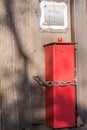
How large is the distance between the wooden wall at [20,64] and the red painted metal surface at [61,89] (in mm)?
190

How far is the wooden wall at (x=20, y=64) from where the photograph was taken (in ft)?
14.9

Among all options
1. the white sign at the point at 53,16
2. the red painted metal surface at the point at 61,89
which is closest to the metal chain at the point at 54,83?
the red painted metal surface at the point at 61,89

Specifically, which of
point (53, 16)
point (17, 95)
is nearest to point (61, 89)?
point (17, 95)

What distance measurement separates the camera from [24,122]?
4633mm

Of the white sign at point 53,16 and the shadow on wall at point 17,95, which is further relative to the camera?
the white sign at point 53,16

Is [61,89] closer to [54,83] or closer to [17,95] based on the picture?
[54,83]

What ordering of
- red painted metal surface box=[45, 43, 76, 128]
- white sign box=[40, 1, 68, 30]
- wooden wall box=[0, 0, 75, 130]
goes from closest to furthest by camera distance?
1. red painted metal surface box=[45, 43, 76, 128]
2. wooden wall box=[0, 0, 75, 130]
3. white sign box=[40, 1, 68, 30]

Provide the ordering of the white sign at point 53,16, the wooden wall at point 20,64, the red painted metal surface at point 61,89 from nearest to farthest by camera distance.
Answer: the red painted metal surface at point 61,89 < the wooden wall at point 20,64 < the white sign at point 53,16

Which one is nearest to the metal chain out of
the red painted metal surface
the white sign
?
the red painted metal surface

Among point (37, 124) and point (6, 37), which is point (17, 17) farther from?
point (37, 124)

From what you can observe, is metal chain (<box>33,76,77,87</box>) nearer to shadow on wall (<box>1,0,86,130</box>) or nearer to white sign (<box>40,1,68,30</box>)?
shadow on wall (<box>1,0,86,130</box>)

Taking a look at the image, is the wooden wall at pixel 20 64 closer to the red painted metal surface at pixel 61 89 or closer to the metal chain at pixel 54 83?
the metal chain at pixel 54 83

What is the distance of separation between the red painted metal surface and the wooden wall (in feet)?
0.62

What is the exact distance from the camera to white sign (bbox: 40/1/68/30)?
4.72 meters
